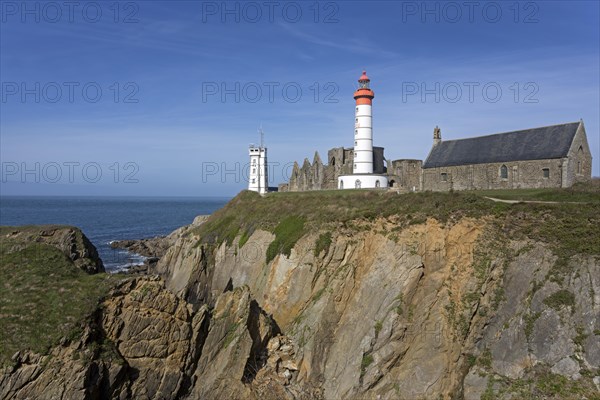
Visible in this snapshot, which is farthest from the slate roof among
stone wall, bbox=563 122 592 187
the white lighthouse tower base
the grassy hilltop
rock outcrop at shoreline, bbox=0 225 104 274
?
rock outcrop at shoreline, bbox=0 225 104 274

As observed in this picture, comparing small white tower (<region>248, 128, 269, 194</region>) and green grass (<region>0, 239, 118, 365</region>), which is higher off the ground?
small white tower (<region>248, 128, 269, 194</region>)

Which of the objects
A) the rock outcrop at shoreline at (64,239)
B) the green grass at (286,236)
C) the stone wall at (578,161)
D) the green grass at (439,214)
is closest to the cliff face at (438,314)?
the green grass at (439,214)

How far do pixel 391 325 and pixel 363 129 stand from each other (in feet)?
107

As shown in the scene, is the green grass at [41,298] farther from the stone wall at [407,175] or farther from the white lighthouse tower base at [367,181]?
the stone wall at [407,175]

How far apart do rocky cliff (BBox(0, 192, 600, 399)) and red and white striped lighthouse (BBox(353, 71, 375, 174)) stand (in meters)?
23.4

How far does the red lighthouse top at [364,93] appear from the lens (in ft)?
160

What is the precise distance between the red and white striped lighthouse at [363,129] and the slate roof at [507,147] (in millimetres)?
6960

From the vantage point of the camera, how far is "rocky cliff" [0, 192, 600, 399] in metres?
17.4

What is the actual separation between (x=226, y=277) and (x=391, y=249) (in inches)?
617

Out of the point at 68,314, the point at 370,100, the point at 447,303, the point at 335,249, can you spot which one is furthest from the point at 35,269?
the point at 370,100

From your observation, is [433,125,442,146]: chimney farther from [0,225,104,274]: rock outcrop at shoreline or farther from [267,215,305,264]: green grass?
[0,225,104,274]: rock outcrop at shoreline

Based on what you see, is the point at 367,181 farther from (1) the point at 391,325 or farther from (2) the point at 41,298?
(2) the point at 41,298

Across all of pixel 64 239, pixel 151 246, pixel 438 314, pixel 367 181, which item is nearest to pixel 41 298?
pixel 64 239

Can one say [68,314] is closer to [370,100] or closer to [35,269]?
[35,269]
